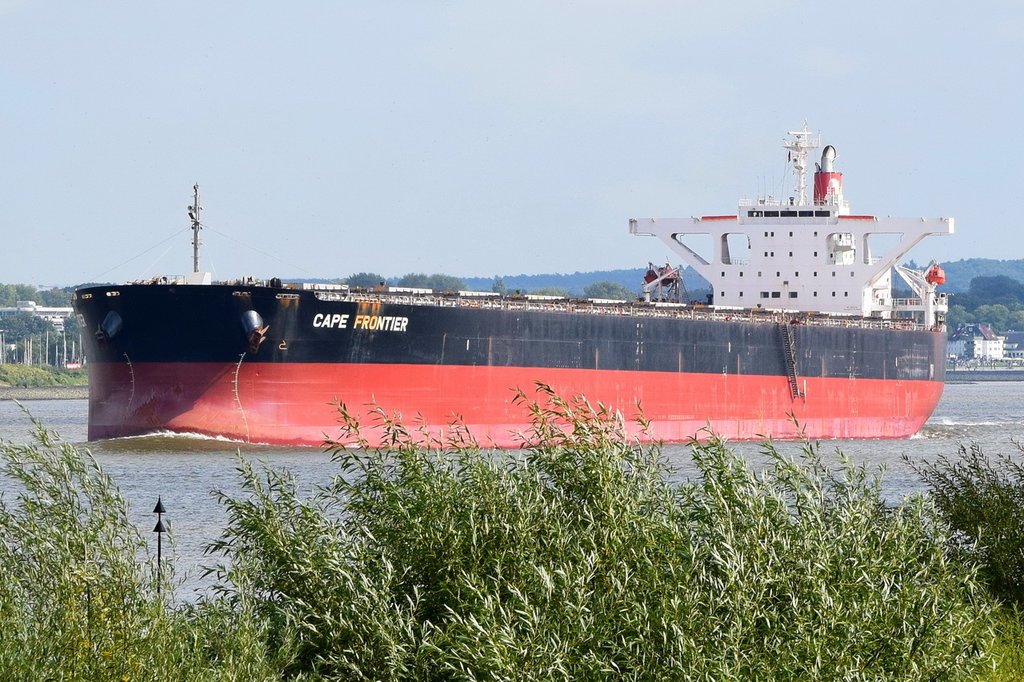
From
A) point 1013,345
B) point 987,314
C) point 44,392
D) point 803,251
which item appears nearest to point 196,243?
point 803,251

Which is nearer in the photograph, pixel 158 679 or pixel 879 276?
pixel 158 679

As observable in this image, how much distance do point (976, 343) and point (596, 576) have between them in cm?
15221

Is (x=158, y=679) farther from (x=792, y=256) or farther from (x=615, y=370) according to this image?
(x=792, y=256)

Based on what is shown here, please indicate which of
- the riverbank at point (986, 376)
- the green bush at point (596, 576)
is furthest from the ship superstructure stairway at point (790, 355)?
the riverbank at point (986, 376)

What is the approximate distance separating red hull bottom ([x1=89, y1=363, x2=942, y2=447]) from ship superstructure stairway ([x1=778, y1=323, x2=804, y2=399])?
2406 millimetres

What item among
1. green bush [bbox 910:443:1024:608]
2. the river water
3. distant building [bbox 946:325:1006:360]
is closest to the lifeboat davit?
the river water

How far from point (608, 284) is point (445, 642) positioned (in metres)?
138

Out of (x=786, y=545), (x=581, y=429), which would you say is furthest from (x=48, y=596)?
(x=786, y=545)

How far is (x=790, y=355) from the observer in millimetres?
32719

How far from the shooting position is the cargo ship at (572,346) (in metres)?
24.2

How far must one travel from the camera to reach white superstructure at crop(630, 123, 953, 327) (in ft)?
118

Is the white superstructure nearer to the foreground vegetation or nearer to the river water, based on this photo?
the river water

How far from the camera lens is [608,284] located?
483 ft

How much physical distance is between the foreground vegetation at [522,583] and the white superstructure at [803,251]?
2504cm
